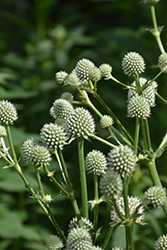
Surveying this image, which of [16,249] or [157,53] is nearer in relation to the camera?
[16,249]

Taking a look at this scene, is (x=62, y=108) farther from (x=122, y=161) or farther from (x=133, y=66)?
(x=122, y=161)

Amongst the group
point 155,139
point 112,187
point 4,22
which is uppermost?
point 4,22

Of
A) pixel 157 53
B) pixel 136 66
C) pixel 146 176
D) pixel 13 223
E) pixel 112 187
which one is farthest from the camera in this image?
pixel 157 53

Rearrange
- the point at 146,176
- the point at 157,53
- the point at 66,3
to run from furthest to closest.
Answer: the point at 66,3, the point at 157,53, the point at 146,176

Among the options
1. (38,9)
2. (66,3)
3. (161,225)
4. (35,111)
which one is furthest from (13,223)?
(66,3)

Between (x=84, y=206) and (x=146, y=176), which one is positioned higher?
(x=146, y=176)

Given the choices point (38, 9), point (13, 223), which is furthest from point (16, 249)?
point (38, 9)

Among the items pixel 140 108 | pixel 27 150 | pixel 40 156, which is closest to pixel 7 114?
pixel 27 150

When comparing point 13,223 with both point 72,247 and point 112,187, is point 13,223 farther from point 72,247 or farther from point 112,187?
point 112,187
